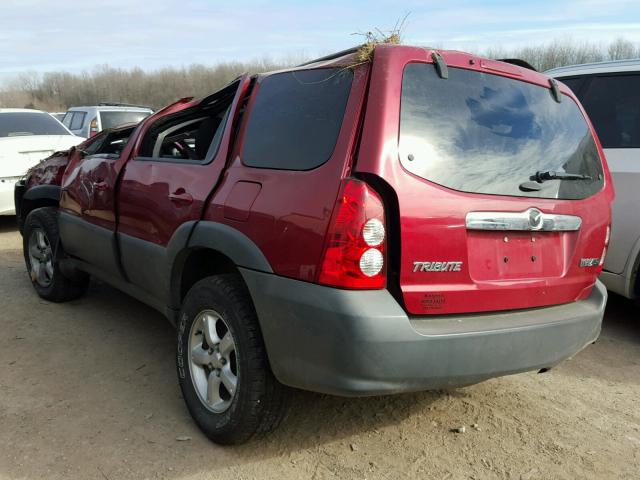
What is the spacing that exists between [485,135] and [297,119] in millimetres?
825

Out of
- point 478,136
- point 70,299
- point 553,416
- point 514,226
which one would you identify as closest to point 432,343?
point 514,226

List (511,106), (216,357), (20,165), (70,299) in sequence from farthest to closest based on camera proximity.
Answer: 1. (20,165)
2. (70,299)
3. (216,357)
4. (511,106)

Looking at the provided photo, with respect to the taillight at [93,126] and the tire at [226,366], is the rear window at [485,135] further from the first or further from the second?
the taillight at [93,126]

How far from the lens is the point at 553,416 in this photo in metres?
3.18

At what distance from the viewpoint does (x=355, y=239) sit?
88.0 inches

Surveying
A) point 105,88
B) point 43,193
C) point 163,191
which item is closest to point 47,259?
point 43,193

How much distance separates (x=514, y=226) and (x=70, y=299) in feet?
12.6

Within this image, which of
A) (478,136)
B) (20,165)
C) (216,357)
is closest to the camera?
(478,136)

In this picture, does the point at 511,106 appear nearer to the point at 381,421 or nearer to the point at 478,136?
the point at 478,136

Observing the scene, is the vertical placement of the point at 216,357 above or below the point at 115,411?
above

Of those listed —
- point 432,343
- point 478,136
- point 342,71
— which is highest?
point 342,71

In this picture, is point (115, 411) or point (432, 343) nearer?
point (432, 343)

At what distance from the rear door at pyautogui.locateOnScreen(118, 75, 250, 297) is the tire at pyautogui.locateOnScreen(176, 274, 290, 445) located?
0.40m

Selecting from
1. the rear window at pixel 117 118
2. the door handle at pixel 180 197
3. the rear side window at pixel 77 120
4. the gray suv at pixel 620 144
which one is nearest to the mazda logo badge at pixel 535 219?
the door handle at pixel 180 197
